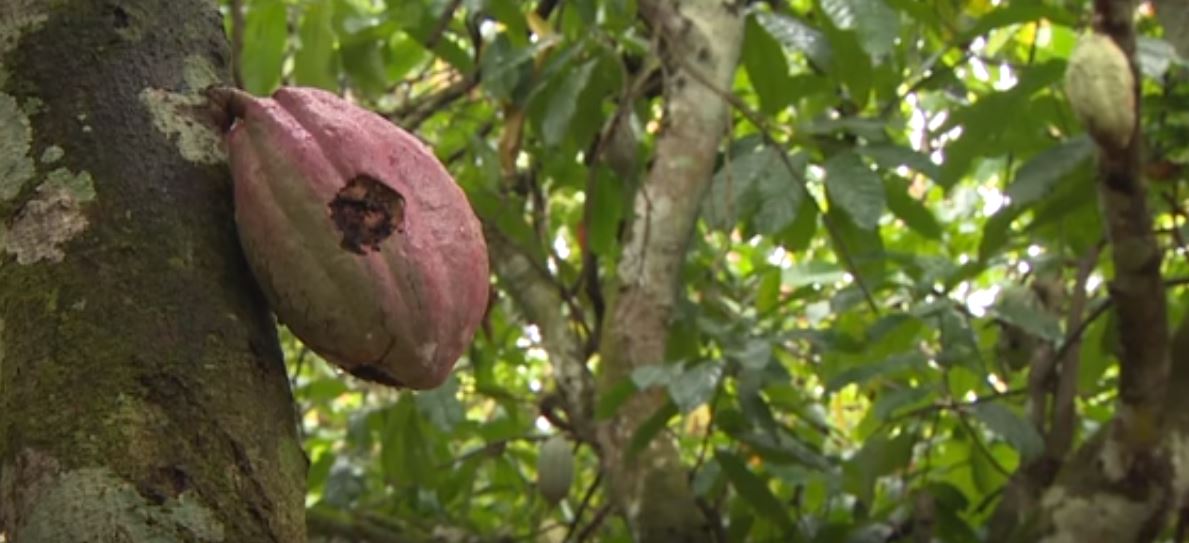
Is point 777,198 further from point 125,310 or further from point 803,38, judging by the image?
point 125,310

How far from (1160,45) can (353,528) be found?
1.26 metres

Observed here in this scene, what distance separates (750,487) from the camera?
1.94 m

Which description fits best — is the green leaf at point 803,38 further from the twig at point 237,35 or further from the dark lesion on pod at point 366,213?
the dark lesion on pod at point 366,213

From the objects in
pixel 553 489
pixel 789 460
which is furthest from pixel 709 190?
pixel 553 489

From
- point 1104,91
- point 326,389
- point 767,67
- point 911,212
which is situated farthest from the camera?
point 326,389

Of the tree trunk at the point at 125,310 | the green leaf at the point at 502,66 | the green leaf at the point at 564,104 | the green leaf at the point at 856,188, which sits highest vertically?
the green leaf at the point at 502,66

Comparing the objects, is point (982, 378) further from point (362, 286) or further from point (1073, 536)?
point (362, 286)

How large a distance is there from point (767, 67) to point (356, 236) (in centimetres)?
137

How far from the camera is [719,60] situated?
6.50 ft

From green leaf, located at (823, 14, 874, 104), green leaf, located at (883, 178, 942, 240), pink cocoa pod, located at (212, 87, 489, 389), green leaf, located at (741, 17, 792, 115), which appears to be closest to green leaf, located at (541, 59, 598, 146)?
green leaf, located at (741, 17, 792, 115)

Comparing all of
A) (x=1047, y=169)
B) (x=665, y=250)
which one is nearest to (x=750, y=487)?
(x=665, y=250)

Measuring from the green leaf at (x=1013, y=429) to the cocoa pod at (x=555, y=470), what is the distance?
2.08 ft

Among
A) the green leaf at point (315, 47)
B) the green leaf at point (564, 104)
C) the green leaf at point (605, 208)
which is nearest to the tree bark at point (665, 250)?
the green leaf at point (564, 104)

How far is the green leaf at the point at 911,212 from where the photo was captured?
6.94 feet
